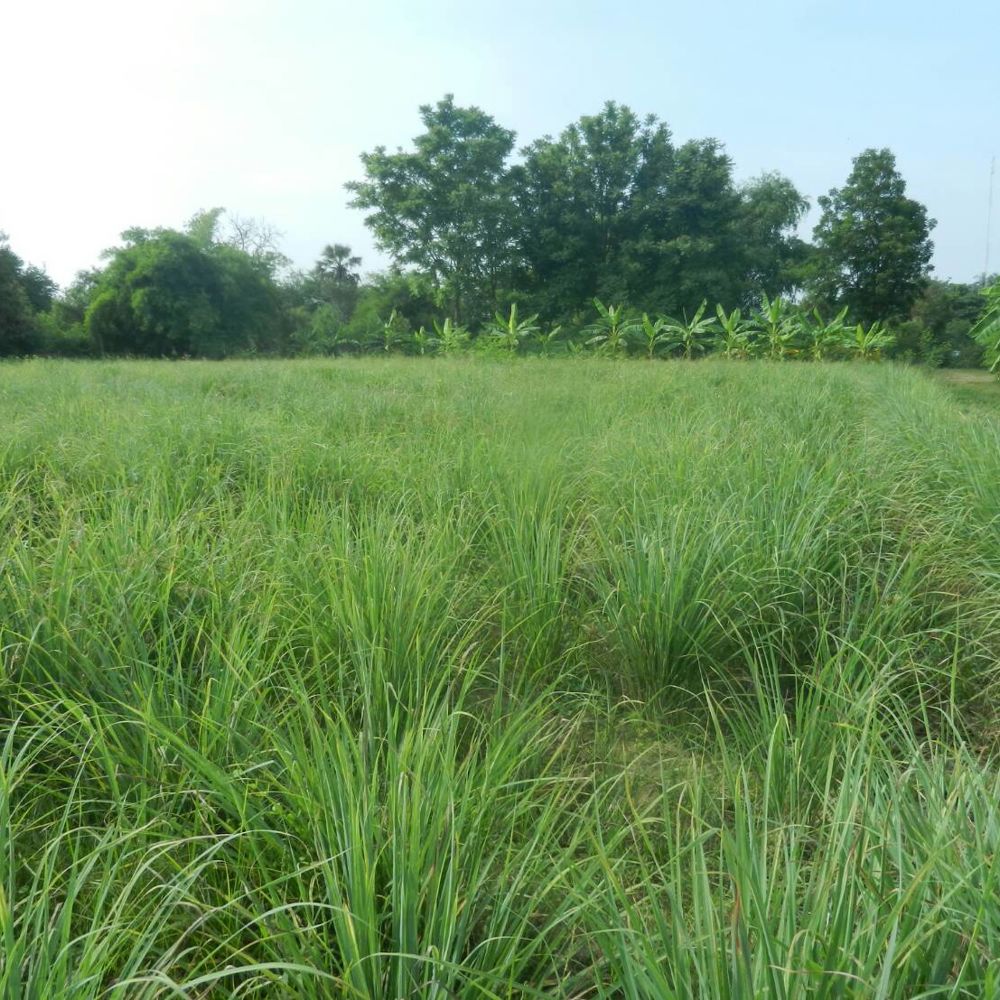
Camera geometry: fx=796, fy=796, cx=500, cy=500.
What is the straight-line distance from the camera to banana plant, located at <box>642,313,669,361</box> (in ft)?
51.6

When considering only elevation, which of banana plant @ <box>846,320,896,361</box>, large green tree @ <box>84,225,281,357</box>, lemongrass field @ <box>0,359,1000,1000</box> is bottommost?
lemongrass field @ <box>0,359,1000,1000</box>

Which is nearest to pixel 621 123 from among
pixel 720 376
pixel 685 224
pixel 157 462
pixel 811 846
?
pixel 685 224

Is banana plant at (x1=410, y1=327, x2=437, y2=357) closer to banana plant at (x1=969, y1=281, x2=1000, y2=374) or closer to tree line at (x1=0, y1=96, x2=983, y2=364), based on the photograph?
tree line at (x1=0, y1=96, x2=983, y2=364)

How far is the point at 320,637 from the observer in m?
1.87

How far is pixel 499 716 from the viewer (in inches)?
63.9

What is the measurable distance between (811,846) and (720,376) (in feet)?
26.3

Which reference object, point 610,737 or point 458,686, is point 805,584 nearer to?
point 610,737

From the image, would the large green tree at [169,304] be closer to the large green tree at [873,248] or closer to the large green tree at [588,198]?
the large green tree at [588,198]

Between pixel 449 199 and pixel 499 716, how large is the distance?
24.2 metres

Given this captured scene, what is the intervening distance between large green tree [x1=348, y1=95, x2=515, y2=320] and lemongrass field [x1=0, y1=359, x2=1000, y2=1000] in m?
21.8

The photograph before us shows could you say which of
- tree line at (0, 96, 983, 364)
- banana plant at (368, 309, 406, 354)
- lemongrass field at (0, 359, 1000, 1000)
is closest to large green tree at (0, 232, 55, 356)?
tree line at (0, 96, 983, 364)

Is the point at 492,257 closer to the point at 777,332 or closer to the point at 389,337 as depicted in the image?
the point at 389,337

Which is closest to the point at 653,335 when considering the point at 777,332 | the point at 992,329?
the point at 777,332

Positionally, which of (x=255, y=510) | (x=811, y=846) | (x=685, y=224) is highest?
(x=685, y=224)
